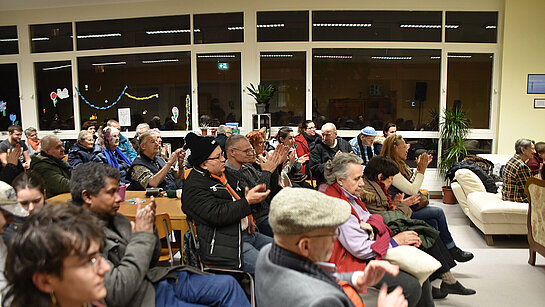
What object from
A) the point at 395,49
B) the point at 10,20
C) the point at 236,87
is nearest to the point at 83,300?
the point at 236,87

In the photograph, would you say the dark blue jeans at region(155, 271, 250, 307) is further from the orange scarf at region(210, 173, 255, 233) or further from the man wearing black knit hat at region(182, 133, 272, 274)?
the orange scarf at region(210, 173, 255, 233)

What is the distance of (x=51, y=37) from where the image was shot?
325 inches

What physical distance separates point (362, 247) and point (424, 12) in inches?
261

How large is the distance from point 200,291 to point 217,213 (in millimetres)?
534

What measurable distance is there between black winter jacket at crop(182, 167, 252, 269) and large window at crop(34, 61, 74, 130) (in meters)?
7.10

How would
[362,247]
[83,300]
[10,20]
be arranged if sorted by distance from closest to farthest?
[83,300]
[362,247]
[10,20]

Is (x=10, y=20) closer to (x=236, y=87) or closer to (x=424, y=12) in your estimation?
(x=236, y=87)

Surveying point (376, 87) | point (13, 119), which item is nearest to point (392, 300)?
point (376, 87)

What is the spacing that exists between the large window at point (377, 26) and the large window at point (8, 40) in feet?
20.9

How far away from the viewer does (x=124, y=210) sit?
3264 mm

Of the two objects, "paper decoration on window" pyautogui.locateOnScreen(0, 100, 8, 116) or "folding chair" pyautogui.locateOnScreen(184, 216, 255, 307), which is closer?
"folding chair" pyautogui.locateOnScreen(184, 216, 255, 307)

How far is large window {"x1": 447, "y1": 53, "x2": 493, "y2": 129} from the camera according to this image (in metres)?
7.72

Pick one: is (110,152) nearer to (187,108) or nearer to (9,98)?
(187,108)

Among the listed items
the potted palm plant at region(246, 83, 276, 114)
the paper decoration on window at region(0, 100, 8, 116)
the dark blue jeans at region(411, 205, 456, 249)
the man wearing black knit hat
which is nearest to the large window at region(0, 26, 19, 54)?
the paper decoration on window at region(0, 100, 8, 116)
